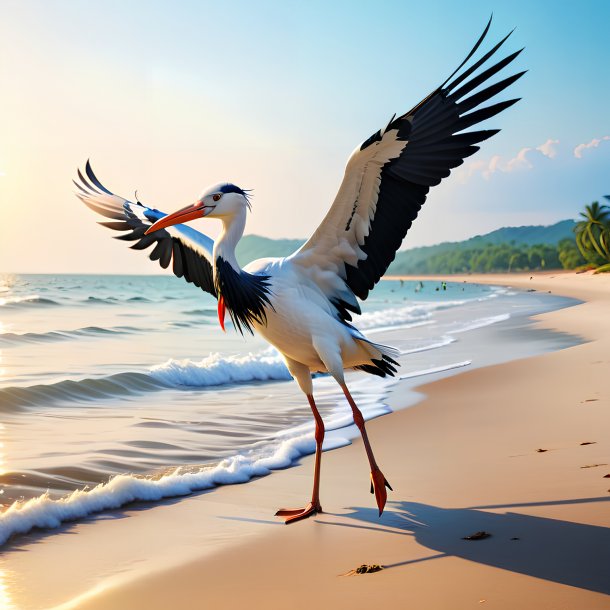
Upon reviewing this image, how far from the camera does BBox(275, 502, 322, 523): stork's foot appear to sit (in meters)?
4.81

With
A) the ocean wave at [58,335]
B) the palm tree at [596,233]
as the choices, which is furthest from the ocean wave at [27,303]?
the palm tree at [596,233]

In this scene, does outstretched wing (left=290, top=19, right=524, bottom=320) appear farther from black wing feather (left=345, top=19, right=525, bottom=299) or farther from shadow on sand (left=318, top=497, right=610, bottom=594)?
shadow on sand (left=318, top=497, right=610, bottom=594)

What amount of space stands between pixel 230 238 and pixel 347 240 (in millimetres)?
901

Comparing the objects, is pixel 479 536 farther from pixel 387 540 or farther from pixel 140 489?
pixel 140 489

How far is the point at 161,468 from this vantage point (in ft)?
21.2

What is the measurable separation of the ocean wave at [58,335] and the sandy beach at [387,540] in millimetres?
14549

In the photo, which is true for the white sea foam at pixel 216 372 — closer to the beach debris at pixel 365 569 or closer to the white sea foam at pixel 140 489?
the white sea foam at pixel 140 489

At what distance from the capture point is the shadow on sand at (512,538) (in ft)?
11.5

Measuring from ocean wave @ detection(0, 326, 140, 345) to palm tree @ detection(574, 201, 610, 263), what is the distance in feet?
187

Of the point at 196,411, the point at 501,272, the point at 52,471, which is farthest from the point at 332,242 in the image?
the point at 501,272

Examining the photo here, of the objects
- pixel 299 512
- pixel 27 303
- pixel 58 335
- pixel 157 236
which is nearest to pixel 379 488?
pixel 299 512

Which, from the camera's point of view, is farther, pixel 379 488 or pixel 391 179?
pixel 391 179

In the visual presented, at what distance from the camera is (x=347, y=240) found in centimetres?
577

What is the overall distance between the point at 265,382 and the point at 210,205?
7.49 metres
